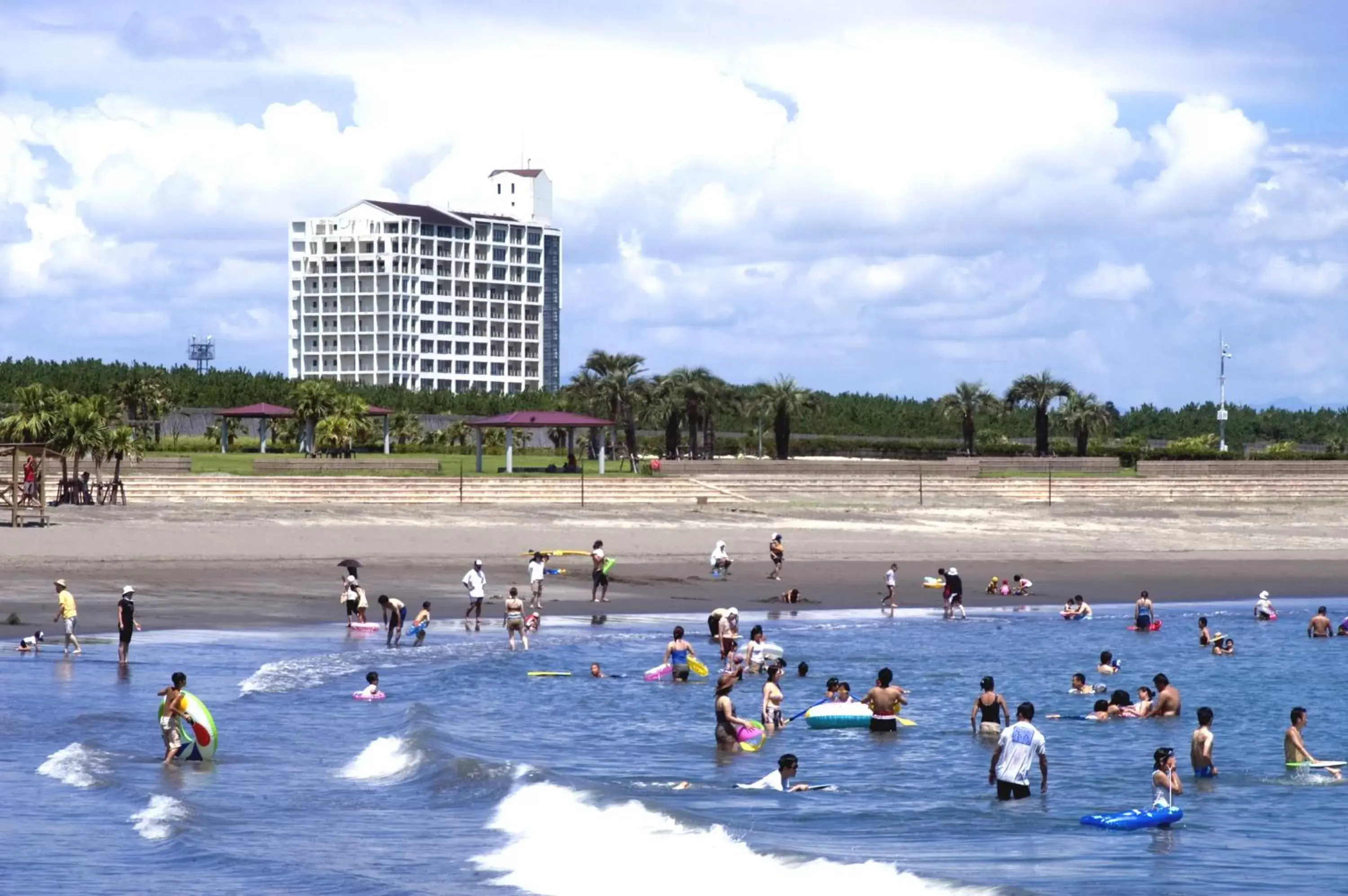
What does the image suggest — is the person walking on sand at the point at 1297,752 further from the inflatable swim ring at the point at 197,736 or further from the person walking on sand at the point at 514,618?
the person walking on sand at the point at 514,618

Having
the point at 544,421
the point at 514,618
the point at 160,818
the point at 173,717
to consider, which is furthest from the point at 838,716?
the point at 544,421

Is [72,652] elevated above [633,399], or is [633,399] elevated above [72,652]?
[633,399]

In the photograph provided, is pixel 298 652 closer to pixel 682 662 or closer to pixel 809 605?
pixel 682 662

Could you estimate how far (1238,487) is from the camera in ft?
219

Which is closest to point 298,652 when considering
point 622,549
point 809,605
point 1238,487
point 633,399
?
point 809,605

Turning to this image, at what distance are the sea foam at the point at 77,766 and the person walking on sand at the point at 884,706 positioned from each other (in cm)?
1068


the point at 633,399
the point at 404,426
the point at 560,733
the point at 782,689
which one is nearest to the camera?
the point at 560,733

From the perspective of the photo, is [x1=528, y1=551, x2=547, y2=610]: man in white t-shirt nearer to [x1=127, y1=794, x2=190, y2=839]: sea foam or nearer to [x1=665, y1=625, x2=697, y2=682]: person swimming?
[x1=665, y1=625, x2=697, y2=682]: person swimming

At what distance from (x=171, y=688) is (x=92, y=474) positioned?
1503 inches

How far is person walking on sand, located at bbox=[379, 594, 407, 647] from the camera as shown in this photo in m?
31.5

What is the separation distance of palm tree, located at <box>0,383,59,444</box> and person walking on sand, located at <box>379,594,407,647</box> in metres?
22.7

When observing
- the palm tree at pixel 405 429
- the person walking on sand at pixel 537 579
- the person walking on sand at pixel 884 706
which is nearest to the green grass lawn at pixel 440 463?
the palm tree at pixel 405 429

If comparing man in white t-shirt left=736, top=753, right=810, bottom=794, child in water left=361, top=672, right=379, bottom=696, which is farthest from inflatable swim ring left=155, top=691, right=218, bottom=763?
man in white t-shirt left=736, top=753, right=810, bottom=794

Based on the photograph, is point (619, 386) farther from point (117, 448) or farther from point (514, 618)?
point (514, 618)
